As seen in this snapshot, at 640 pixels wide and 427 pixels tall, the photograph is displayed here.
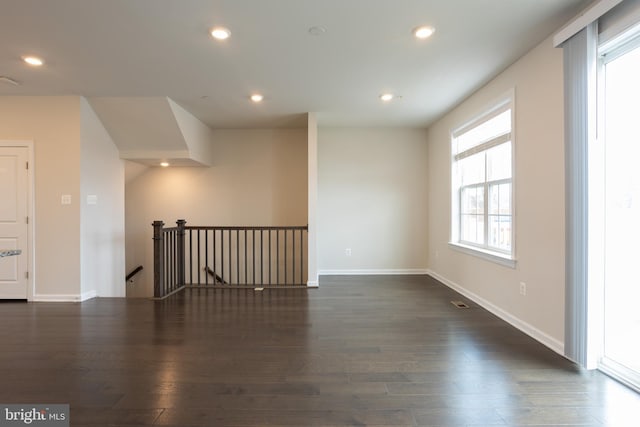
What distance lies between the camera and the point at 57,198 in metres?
4.21

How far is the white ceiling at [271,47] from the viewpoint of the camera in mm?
2393

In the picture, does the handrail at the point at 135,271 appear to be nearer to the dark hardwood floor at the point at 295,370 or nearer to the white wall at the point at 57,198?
the white wall at the point at 57,198

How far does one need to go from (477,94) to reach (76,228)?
544 cm

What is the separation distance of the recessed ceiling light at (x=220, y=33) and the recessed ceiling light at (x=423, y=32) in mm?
1563

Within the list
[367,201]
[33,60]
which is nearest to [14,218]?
[33,60]

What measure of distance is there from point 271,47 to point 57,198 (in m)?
3.49

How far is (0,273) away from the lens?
13.8 feet

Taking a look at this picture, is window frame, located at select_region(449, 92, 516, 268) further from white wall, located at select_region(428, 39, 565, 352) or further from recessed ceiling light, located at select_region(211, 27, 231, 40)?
recessed ceiling light, located at select_region(211, 27, 231, 40)

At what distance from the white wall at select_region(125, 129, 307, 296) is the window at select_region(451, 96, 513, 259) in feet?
8.88

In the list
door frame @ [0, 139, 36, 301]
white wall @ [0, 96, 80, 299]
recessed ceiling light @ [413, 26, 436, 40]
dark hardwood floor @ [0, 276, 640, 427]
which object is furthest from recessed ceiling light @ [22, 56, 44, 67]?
recessed ceiling light @ [413, 26, 436, 40]

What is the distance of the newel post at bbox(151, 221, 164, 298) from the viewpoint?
4.34 metres

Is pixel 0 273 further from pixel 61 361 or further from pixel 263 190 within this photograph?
pixel 263 190

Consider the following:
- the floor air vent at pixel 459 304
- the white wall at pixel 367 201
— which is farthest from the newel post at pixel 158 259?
the floor air vent at pixel 459 304

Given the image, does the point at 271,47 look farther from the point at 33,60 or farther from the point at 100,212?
the point at 100,212
